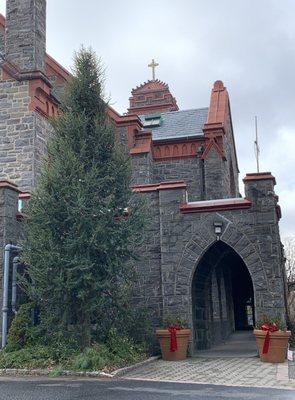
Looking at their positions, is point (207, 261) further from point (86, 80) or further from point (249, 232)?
point (86, 80)

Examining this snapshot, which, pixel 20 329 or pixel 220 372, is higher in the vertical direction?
pixel 20 329

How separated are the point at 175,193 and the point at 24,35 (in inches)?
295

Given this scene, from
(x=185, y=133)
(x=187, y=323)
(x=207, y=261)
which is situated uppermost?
(x=185, y=133)

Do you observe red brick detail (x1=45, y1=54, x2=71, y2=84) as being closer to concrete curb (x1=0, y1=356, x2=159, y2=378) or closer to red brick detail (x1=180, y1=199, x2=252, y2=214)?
red brick detail (x1=180, y1=199, x2=252, y2=214)

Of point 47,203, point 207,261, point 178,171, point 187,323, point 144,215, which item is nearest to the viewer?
point 47,203

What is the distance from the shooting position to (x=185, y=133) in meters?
22.6

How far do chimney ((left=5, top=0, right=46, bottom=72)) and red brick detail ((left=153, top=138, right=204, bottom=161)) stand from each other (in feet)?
19.3

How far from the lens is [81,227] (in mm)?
11859

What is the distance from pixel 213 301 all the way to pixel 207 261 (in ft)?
12.7

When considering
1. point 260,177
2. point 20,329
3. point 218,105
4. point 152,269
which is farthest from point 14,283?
point 218,105

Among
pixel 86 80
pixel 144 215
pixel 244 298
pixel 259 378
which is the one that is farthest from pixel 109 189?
pixel 244 298

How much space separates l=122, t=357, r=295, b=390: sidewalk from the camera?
31.1 feet

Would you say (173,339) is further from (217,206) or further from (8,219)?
(8,219)

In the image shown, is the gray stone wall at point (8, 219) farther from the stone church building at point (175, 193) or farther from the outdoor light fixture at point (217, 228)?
the outdoor light fixture at point (217, 228)
